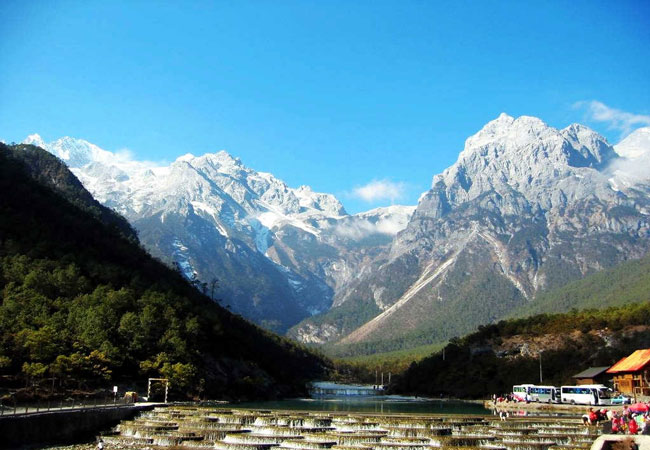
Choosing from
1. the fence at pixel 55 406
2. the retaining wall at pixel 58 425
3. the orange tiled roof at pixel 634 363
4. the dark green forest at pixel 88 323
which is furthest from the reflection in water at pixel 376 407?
the retaining wall at pixel 58 425

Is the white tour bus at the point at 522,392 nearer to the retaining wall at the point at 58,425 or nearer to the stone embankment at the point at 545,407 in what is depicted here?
the stone embankment at the point at 545,407

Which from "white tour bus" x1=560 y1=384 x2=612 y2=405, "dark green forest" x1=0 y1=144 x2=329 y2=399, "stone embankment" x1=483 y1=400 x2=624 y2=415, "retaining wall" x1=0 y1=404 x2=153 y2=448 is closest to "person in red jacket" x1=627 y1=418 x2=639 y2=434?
"stone embankment" x1=483 y1=400 x2=624 y2=415

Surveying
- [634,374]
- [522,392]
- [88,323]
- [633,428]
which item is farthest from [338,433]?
[634,374]

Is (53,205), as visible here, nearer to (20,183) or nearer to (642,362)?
(20,183)

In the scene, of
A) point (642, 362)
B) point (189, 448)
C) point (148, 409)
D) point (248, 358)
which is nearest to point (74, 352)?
point (148, 409)

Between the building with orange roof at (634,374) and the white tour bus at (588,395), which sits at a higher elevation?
the building with orange roof at (634,374)

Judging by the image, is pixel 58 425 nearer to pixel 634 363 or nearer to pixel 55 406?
pixel 55 406

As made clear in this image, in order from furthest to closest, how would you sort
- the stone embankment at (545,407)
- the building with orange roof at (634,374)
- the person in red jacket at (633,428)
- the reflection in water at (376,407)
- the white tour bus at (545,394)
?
the white tour bus at (545,394)
the building with orange roof at (634,374)
the reflection in water at (376,407)
the stone embankment at (545,407)
the person in red jacket at (633,428)
